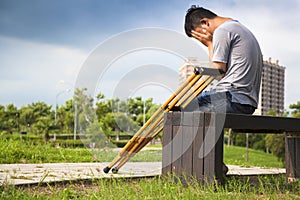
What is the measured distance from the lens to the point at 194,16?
10.2ft

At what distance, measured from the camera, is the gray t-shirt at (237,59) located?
112 inches

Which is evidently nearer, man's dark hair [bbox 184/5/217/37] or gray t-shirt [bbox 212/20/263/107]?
gray t-shirt [bbox 212/20/263/107]

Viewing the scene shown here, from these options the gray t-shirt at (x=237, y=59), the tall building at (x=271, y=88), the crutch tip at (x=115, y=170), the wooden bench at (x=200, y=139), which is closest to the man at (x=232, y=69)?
the gray t-shirt at (x=237, y=59)

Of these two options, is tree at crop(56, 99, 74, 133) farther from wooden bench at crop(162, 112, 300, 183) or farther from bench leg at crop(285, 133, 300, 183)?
wooden bench at crop(162, 112, 300, 183)

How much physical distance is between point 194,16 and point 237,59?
1.71 feet

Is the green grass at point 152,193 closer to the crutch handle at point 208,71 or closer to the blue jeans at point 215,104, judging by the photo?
the blue jeans at point 215,104

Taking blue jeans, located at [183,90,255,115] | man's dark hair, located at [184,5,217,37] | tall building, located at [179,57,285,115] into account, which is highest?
tall building, located at [179,57,285,115]

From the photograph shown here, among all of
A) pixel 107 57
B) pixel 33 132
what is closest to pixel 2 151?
pixel 107 57

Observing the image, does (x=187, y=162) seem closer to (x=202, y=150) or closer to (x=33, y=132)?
(x=202, y=150)

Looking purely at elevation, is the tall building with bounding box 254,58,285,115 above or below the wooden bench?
above

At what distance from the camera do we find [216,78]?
290 cm

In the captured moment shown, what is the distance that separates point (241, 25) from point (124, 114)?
3528 mm

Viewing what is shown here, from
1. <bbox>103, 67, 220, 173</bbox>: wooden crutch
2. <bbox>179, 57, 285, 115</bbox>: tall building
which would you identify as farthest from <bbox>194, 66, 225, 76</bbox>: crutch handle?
<bbox>179, 57, 285, 115</bbox>: tall building

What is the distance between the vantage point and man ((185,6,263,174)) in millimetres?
2846
